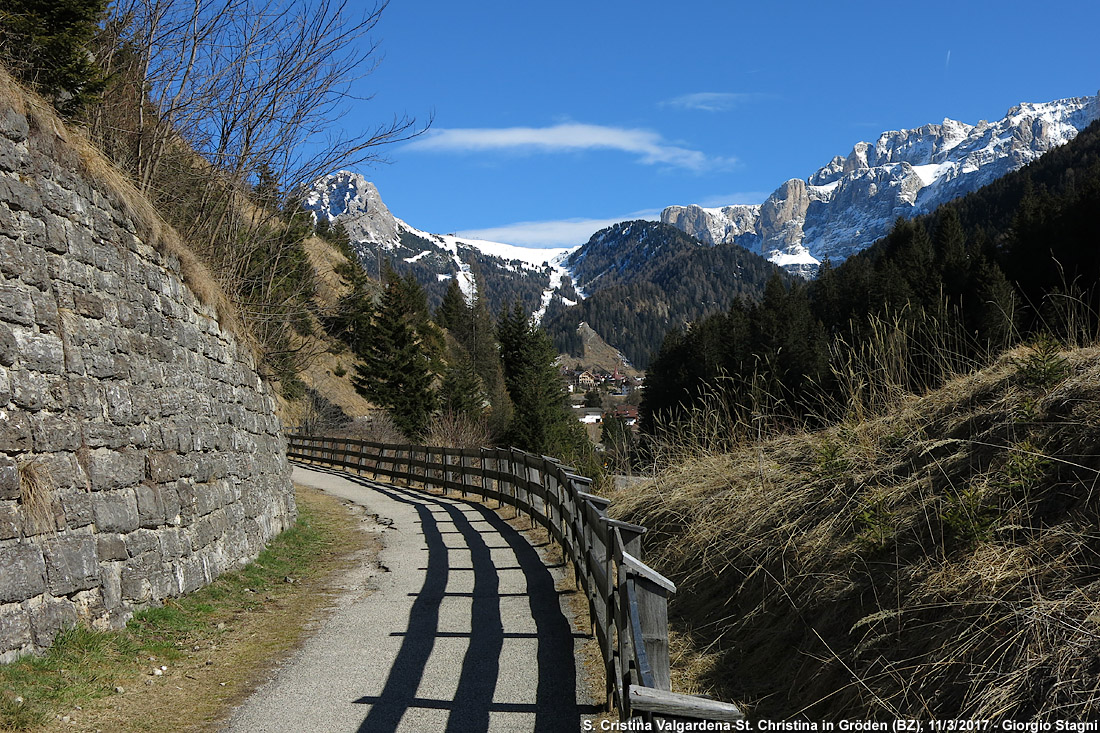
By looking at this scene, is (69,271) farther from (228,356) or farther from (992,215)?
(992,215)

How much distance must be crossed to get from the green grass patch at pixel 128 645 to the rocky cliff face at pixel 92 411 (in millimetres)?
151

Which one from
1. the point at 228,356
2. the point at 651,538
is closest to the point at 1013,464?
the point at 651,538

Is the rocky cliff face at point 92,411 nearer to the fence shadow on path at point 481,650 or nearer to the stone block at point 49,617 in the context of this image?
the stone block at point 49,617

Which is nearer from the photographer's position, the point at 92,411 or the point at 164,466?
the point at 92,411

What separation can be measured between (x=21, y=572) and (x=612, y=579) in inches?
167

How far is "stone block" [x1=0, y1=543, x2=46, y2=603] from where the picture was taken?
541cm

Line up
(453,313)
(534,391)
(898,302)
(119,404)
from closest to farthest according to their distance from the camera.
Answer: (119,404), (534,391), (898,302), (453,313)

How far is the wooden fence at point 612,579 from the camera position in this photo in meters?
3.66

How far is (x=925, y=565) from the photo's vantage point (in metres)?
4.40

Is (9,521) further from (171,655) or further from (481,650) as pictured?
(481,650)

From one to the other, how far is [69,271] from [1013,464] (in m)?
7.43

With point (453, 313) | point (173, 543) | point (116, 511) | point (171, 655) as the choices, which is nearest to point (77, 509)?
point (116, 511)

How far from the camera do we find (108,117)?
36.6 feet

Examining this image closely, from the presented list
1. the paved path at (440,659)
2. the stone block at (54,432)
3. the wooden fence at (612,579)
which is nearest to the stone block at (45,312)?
the stone block at (54,432)
